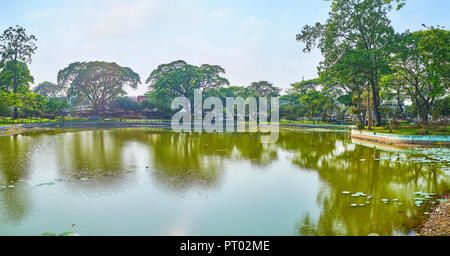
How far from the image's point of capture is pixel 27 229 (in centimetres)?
488

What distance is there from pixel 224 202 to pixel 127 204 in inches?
87.3

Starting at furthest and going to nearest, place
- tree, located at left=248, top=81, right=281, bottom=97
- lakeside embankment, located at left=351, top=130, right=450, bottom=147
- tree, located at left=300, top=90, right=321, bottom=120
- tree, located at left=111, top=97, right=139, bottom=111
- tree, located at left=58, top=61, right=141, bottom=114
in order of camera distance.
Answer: tree, located at left=248, top=81, right=281, bottom=97, tree, located at left=111, top=97, right=139, bottom=111, tree, located at left=58, top=61, right=141, bottom=114, tree, located at left=300, top=90, right=321, bottom=120, lakeside embankment, located at left=351, top=130, right=450, bottom=147

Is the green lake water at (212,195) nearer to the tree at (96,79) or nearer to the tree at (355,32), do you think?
the tree at (355,32)

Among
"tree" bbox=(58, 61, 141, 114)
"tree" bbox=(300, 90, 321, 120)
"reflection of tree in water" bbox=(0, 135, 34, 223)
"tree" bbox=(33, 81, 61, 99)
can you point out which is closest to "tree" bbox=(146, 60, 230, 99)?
"tree" bbox=(58, 61, 141, 114)

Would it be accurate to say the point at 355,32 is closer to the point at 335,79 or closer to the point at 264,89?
the point at 335,79

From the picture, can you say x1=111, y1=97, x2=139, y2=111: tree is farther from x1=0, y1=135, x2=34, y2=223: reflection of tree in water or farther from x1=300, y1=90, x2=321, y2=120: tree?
x1=0, y1=135, x2=34, y2=223: reflection of tree in water

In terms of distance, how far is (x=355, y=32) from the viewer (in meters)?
25.9

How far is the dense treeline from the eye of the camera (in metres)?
22.8

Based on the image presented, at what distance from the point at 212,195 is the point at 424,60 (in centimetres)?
2182

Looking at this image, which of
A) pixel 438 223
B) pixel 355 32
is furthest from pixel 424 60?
pixel 438 223

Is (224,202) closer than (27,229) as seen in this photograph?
No

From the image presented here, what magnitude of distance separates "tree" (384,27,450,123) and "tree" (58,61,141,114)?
46.4m

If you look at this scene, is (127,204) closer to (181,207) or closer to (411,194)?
(181,207)
